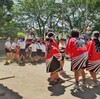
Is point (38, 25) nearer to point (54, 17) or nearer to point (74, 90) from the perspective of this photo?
point (54, 17)

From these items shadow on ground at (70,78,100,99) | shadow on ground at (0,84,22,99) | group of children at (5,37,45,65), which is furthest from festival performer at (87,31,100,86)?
group of children at (5,37,45,65)

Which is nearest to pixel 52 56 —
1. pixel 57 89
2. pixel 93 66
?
pixel 57 89

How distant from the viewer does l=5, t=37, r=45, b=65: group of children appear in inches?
547

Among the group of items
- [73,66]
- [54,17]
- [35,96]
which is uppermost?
[54,17]

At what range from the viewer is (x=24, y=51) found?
14422mm

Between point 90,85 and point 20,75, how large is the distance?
9.54 feet

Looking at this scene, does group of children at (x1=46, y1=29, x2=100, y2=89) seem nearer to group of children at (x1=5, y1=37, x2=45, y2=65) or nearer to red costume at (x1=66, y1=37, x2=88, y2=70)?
red costume at (x1=66, y1=37, x2=88, y2=70)

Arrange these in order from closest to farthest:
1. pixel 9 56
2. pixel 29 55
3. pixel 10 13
Answer: 1. pixel 9 56
2. pixel 29 55
3. pixel 10 13

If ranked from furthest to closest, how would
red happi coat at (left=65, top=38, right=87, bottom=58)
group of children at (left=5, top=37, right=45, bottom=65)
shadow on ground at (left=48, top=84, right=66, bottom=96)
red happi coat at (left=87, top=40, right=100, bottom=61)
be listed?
group of children at (left=5, top=37, right=45, bottom=65)
red happi coat at (left=87, top=40, right=100, bottom=61)
red happi coat at (left=65, top=38, right=87, bottom=58)
shadow on ground at (left=48, top=84, right=66, bottom=96)

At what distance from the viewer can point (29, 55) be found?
14.8m

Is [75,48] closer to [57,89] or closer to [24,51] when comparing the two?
[57,89]

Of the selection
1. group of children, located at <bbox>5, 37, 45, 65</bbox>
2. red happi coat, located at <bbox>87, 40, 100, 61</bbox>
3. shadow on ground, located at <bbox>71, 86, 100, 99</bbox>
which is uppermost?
red happi coat, located at <bbox>87, 40, 100, 61</bbox>

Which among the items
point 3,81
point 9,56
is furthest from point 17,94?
point 9,56

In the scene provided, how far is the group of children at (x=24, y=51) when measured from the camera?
13.9 metres
